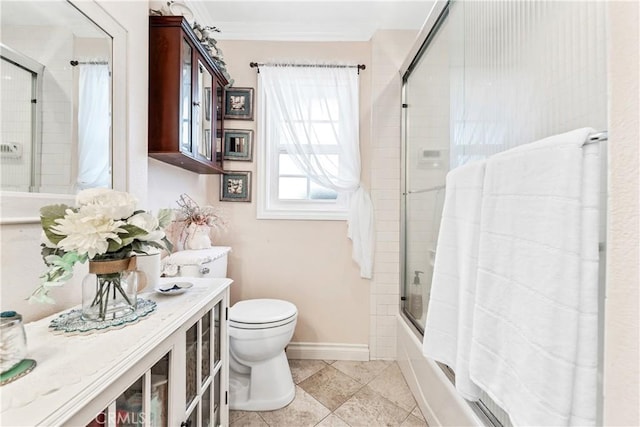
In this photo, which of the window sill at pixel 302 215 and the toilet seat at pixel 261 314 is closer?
the toilet seat at pixel 261 314

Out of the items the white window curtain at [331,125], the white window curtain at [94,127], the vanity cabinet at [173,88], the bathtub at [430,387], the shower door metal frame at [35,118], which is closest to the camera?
the shower door metal frame at [35,118]

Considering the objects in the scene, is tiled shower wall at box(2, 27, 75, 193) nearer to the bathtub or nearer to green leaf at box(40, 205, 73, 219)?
green leaf at box(40, 205, 73, 219)

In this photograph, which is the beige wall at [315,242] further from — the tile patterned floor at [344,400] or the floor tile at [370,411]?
the floor tile at [370,411]

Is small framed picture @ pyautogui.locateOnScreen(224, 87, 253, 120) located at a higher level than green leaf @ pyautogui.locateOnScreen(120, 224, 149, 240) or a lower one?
higher

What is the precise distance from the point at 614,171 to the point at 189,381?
1.23 metres

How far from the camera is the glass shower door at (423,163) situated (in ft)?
4.62

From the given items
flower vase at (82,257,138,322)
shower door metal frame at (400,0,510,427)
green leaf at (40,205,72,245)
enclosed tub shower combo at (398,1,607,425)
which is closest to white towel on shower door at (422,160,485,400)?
enclosed tub shower combo at (398,1,607,425)

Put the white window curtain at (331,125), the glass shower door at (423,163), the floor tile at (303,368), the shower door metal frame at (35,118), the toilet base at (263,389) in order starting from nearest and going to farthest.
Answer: the shower door metal frame at (35,118)
the glass shower door at (423,163)
the toilet base at (263,389)
the floor tile at (303,368)
the white window curtain at (331,125)

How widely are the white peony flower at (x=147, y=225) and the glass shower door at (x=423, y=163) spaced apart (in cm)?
123

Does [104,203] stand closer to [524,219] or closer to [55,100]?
[55,100]

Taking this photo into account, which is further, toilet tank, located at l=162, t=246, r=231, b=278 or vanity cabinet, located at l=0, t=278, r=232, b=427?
toilet tank, located at l=162, t=246, r=231, b=278

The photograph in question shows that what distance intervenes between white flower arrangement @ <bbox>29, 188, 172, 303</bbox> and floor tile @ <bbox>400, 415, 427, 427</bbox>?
1531 mm

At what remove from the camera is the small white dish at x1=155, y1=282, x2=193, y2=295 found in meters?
1.02

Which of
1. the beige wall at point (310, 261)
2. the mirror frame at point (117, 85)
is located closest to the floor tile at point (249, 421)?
the beige wall at point (310, 261)
